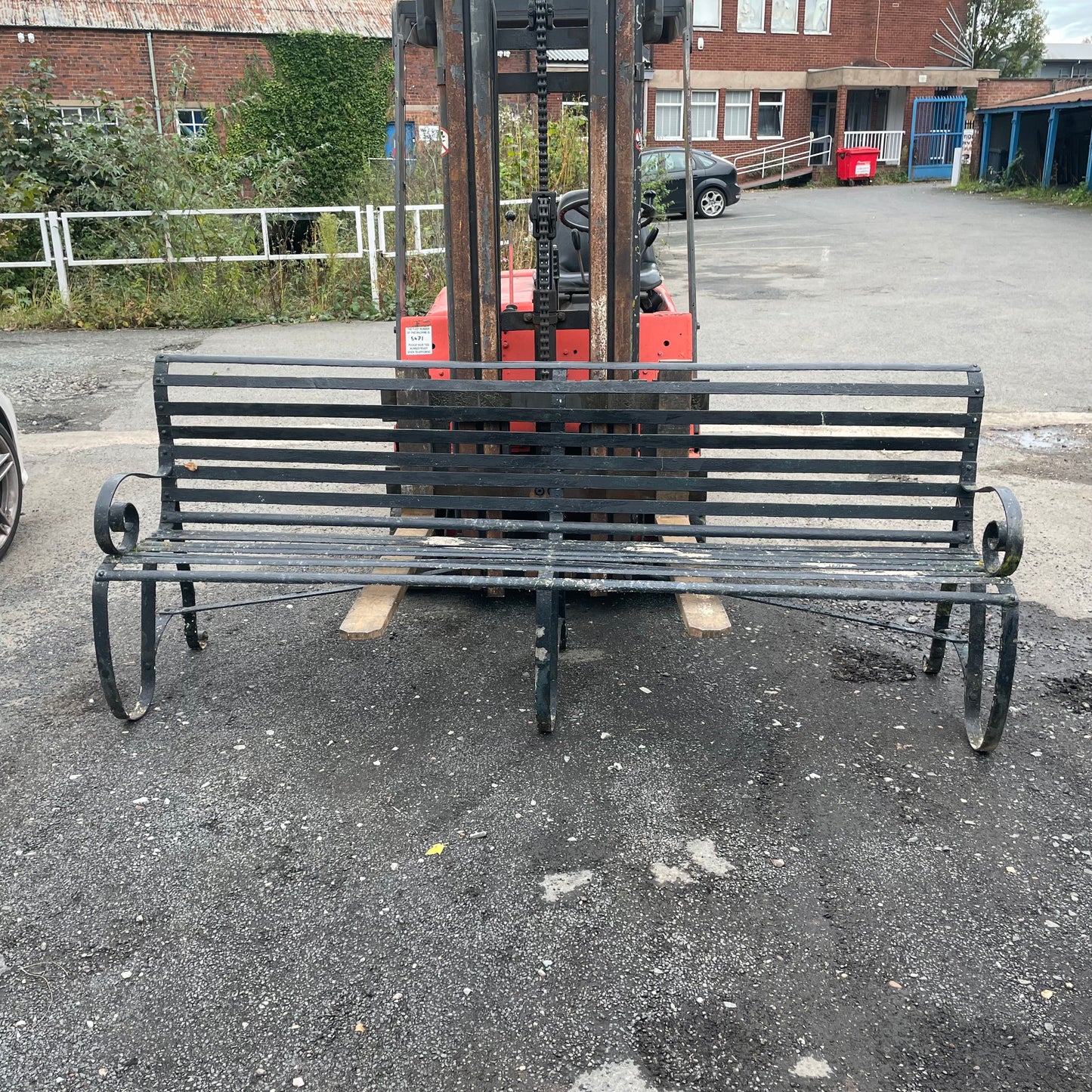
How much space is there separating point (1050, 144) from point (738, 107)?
14.6 m

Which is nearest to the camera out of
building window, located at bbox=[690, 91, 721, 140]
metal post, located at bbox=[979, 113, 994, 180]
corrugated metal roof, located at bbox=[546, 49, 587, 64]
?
corrugated metal roof, located at bbox=[546, 49, 587, 64]

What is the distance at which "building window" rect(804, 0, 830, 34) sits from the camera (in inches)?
1575

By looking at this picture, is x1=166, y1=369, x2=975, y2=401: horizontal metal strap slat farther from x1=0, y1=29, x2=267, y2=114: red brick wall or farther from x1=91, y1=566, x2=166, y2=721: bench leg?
x1=0, y1=29, x2=267, y2=114: red brick wall

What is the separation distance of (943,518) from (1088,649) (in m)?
1.14

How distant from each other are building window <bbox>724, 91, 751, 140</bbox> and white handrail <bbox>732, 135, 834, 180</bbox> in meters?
0.76

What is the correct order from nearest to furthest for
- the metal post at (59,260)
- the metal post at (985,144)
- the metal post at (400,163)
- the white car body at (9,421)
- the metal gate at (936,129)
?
the metal post at (400,163)
the white car body at (9,421)
the metal post at (59,260)
the metal post at (985,144)
the metal gate at (936,129)

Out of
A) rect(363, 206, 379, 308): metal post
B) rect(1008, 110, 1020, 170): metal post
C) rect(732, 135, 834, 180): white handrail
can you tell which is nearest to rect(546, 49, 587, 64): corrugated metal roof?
rect(363, 206, 379, 308): metal post

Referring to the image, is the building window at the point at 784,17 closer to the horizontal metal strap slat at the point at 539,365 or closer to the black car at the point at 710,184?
the black car at the point at 710,184

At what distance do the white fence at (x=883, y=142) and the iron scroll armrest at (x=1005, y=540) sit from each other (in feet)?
132

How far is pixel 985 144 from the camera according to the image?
32781 millimetres

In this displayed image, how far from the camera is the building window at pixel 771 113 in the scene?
40375mm

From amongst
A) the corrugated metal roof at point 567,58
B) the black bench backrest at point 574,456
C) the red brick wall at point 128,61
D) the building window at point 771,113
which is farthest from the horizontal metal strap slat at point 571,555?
the building window at point 771,113

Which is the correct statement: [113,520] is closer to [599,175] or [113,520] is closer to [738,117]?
Result: [599,175]

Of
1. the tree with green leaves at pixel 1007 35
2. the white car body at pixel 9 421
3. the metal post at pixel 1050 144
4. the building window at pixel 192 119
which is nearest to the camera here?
the white car body at pixel 9 421
